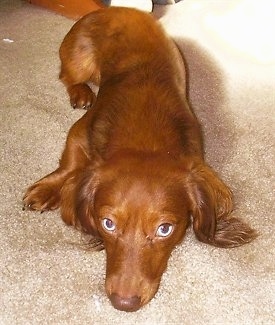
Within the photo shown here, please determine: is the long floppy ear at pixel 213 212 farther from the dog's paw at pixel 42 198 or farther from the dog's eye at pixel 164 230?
the dog's paw at pixel 42 198

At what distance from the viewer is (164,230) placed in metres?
1.73

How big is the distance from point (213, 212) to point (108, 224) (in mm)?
323

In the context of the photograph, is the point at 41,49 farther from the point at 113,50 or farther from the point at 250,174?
the point at 250,174

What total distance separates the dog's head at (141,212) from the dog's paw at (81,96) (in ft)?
2.63

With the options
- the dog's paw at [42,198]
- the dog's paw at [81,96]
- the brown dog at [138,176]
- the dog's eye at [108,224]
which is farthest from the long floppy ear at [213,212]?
the dog's paw at [81,96]

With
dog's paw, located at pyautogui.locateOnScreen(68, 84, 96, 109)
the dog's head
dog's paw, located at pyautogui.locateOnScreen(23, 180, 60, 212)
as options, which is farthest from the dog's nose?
dog's paw, located at pyautogui.locateOnScreen(68, 84, 96, 109)

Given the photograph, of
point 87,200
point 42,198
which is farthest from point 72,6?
point 87,200

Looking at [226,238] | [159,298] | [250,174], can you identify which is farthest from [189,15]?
[159,298]

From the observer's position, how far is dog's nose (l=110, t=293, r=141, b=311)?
1652 mm

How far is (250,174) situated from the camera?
2283 mm

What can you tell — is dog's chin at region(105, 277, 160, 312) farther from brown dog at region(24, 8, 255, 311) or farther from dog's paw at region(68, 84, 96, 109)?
dog's paw at region(68, 84, 96, 109)

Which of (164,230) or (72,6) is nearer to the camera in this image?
(164,230)

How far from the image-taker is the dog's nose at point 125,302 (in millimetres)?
1652

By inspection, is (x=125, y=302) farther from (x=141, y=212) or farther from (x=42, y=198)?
(x=42, y=198)
